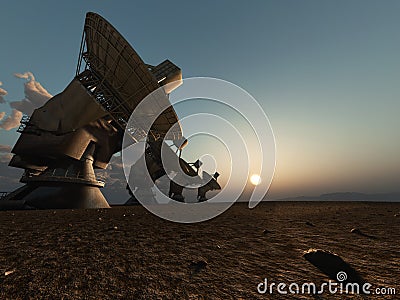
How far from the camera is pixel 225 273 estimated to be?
267 cm

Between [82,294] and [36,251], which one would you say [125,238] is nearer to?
[36,251]

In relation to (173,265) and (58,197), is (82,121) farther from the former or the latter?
(173,265)

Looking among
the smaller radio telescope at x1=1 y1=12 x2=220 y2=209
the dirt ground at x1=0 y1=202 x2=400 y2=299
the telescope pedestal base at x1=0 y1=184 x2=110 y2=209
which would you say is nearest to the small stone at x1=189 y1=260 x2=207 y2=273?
the dirt ground at x1=0 y1=202 x2=400 y2=299

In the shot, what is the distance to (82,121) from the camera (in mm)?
18297

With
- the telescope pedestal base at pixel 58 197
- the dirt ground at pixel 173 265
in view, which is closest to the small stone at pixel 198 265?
the dirt ground at pixel 173 265

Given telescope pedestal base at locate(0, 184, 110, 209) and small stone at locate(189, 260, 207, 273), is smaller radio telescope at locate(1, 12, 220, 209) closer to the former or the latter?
telescope pedestal base at locate(0, 184, 110, 209)

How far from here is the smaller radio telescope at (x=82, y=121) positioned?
685 inches

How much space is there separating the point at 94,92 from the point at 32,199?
1095 centimetres

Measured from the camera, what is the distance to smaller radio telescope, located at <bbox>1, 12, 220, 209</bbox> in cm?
1739

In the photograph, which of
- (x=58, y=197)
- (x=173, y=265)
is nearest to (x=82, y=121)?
(x=58, y=197)

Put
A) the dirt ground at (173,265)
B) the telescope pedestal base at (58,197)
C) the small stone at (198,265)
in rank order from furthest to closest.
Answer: the telescope pedestal base at (58,197) < the small stone at (198,265) < the dirt ground at (173,265)

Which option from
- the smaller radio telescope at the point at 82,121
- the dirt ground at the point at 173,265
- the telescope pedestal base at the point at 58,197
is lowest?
the telescope pedestal base at the point at 58,197

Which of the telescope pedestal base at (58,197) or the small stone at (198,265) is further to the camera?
the telescope pedestal base at (58,197)

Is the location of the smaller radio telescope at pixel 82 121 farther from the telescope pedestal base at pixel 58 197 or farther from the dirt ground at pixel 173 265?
the dirt ground at pixel 173 265
